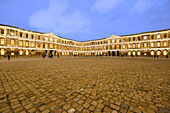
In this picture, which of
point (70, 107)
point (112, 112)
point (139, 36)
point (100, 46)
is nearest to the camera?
point (112, 112)

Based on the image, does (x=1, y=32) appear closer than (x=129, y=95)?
No

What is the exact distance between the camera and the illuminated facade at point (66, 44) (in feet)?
A: 84.9

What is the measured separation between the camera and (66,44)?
45.2 metres

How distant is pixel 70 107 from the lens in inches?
79.8

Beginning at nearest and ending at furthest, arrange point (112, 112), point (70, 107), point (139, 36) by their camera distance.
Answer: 1. point (112, 112)
2. point (70, 107)
3. point (139, 36)

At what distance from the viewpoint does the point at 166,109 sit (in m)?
1.96

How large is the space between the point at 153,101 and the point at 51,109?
2921mm

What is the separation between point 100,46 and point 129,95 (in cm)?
4533

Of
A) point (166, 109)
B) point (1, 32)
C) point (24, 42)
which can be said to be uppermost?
point (1, 32)

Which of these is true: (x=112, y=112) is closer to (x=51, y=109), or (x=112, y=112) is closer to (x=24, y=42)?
(x=51, y=109)

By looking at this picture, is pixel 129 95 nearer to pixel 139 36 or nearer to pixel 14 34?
pixel 14 34

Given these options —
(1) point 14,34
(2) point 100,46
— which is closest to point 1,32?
(1) point 14,34

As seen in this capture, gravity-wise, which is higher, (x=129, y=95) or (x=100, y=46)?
(x=100, y=46)

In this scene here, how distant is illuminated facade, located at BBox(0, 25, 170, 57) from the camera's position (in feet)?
84.9
